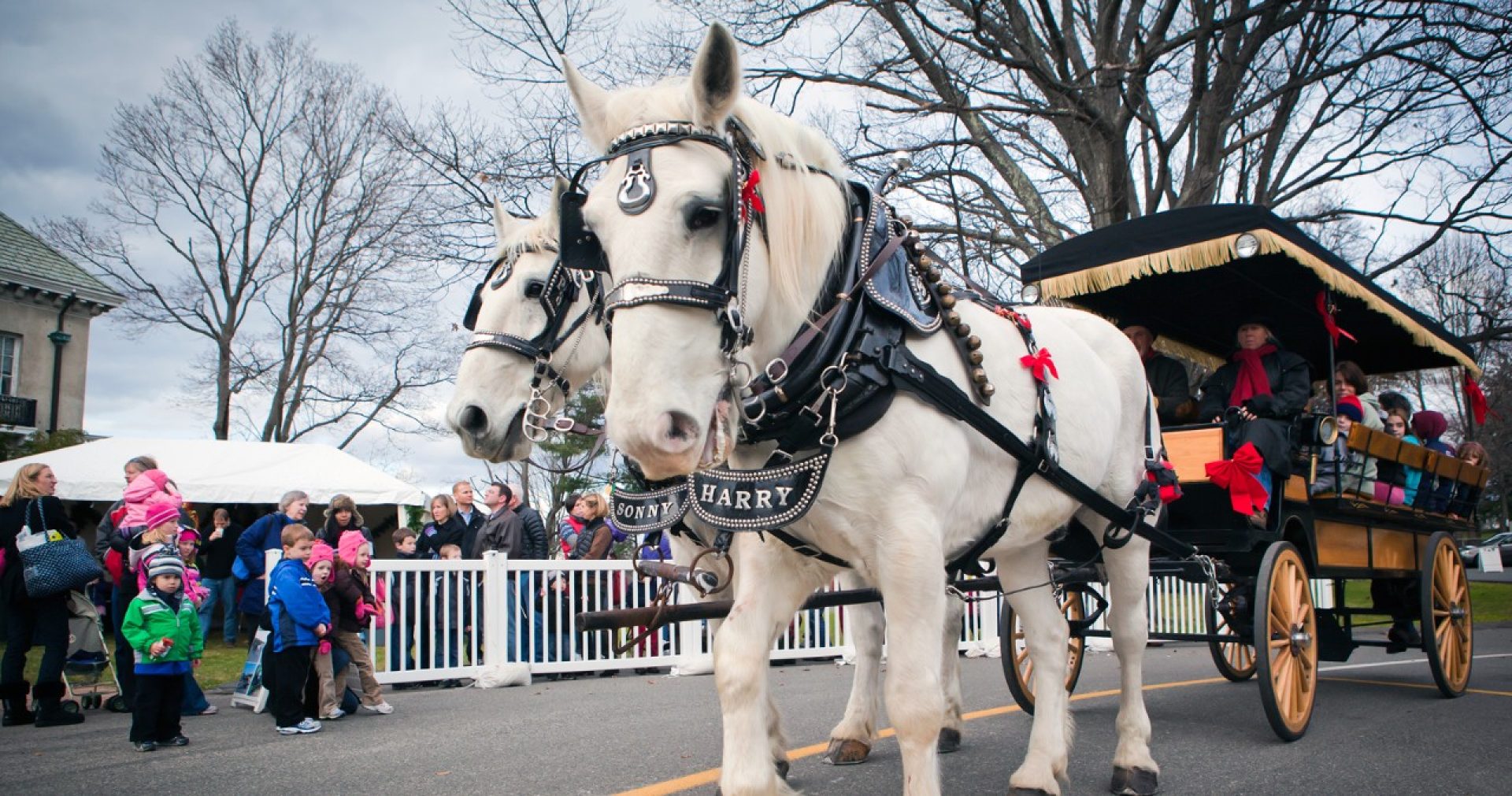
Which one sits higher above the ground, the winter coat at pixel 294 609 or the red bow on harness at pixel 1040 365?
the red bow on harness at pixel 1040 365

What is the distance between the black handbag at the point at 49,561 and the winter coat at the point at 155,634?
1.78m

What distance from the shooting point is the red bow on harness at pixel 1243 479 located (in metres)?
5.31

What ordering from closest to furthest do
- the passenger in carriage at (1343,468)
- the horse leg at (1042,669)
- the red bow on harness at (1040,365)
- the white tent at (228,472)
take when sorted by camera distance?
1. the red bow on harness at (1040,365)
2. the horse leg at (1042,669)
3. the passenger in carriage at (1343,468)
4. the white tent at (228,472)

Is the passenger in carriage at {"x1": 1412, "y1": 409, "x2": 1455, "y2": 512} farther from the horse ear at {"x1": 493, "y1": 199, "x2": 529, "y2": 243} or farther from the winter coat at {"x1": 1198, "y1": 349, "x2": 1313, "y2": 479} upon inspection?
the horse ear at {"x1": 493, "y1": 199, "x2": 529, "y2": 243}

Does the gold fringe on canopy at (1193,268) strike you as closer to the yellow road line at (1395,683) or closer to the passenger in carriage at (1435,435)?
the passenger in carriage at (1435,435)

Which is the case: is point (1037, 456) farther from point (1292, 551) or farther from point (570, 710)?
point (570, 710)

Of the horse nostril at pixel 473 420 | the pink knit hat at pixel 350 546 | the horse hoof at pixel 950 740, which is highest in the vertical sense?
the horse nostril at pixel 473 420

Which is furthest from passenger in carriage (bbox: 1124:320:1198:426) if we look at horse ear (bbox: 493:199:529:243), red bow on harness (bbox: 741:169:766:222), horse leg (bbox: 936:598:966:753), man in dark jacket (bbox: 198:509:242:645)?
man in dark jacket (bbox: 198:509:242:645)

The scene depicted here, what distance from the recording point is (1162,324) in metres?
7.48

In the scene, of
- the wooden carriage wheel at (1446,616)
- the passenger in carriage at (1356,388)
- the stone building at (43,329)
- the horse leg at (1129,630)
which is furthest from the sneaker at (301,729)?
the stone building at (43,329)

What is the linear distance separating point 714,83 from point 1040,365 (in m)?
1.61

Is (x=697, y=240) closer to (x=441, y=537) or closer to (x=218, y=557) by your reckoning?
(x=441, y=537)

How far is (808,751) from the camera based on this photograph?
5098 mm

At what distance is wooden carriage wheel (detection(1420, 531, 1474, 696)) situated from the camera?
6.48m
